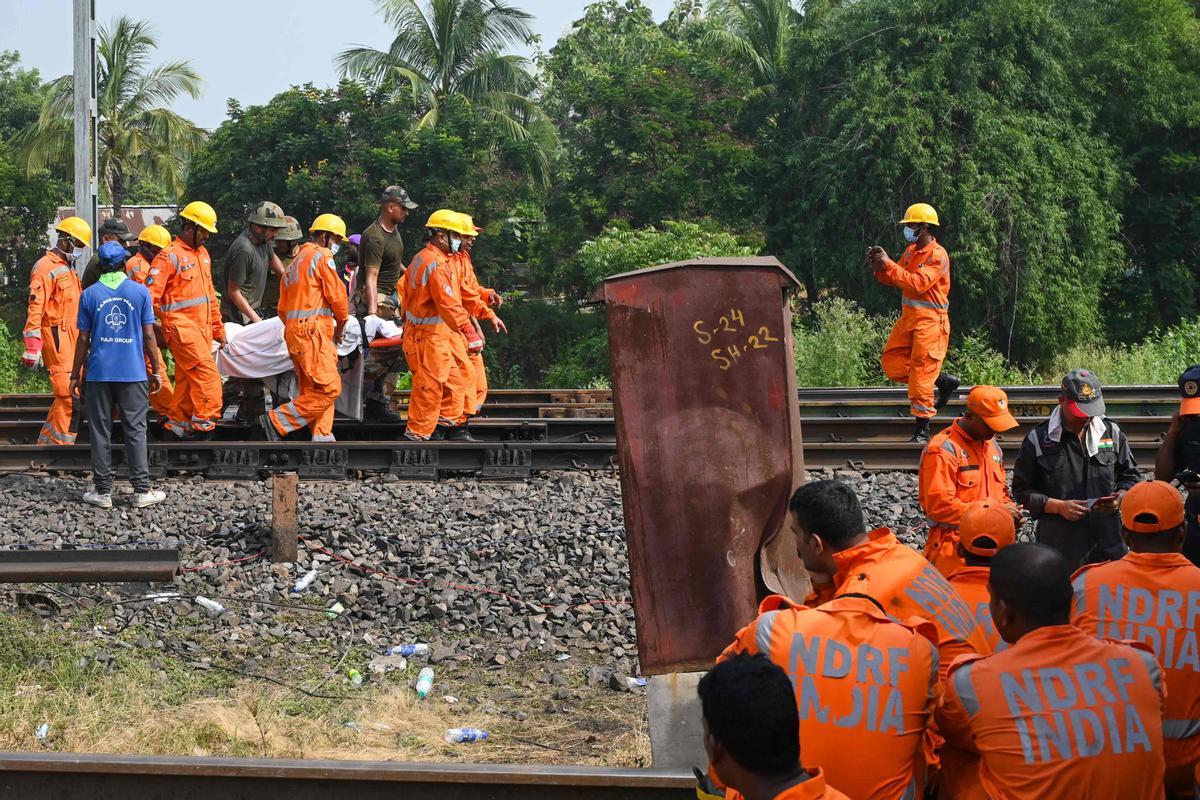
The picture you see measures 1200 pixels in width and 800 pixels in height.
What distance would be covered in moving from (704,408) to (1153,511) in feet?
4.84

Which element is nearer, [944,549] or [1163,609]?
[1163,609]

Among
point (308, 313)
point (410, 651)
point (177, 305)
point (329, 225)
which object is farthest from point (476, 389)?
point (410, 651)

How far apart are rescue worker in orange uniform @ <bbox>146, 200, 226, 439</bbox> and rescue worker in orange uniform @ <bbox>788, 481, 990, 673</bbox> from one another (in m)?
8.20

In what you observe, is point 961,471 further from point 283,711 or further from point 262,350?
point 262,350

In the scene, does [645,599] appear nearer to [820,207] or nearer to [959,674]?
[959,674]

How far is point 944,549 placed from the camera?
541 cm

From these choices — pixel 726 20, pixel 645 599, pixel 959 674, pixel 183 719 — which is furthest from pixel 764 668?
pixel 726 20

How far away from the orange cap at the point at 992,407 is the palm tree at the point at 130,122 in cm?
2784

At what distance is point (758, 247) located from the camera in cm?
2336

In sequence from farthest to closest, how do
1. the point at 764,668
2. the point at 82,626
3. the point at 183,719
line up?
the point at 82,626 < the point at 183,719 < the point at 764,668

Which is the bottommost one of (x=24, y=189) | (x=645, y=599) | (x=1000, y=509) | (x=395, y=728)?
(x=395, y=728)

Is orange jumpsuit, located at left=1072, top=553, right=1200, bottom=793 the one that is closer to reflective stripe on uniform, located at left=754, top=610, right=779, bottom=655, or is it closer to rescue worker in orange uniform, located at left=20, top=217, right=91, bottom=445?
reflective stripe on uniform, located at left=754, top=610, right=779, bottom=655

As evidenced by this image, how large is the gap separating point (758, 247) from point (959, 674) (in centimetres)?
2063

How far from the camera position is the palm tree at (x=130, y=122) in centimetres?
3055
